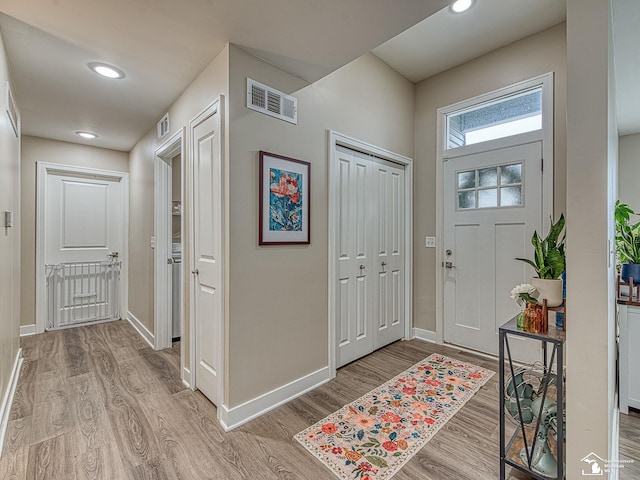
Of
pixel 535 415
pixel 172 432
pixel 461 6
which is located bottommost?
pixel 172 432

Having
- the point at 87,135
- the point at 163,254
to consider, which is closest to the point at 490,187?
the point at 163,254

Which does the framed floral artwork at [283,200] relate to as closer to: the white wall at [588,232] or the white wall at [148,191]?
the white wall at [148,191]

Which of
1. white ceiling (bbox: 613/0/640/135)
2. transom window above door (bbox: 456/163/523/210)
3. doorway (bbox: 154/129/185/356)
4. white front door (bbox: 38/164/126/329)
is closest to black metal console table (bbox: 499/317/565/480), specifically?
transom window above door (bbox: 456/163/523/210)

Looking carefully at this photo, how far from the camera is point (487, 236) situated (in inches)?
117

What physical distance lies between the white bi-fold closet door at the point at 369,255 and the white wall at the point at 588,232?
169 centimetres

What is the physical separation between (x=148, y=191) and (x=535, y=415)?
389 centimetres

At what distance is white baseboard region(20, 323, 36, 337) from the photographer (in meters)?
3.72

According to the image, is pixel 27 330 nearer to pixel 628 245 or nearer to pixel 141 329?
pixel 141 329

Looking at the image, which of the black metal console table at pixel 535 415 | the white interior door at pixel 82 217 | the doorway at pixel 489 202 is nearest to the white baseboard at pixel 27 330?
the white interior door at pixel 82 217

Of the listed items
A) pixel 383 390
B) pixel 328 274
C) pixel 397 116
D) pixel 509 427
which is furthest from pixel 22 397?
pixel 397 116

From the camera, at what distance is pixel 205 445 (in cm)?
176

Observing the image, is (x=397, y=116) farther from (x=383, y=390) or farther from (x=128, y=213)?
(x=128, y=213)

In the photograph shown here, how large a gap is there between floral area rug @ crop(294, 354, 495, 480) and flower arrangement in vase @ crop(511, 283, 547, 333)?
0.91 meters

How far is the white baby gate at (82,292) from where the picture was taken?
3988mm
